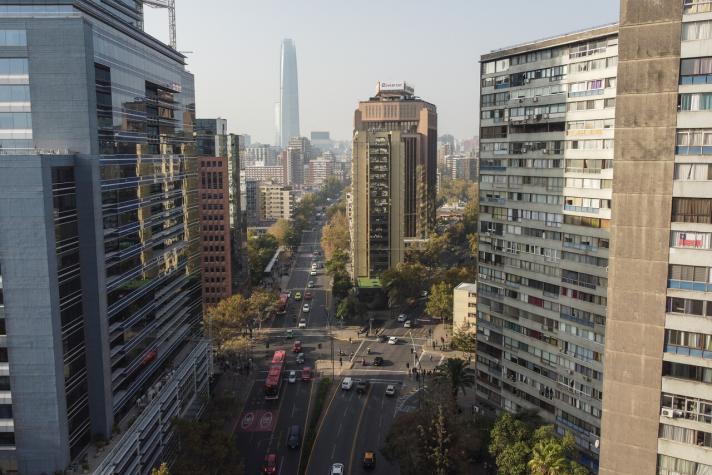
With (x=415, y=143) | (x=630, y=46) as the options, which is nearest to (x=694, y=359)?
(x=630, y=46)

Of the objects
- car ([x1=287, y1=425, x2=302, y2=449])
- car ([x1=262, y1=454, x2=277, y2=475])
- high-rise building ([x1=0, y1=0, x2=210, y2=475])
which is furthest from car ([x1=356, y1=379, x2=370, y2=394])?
high-rise building ([x1=0, y1=0, x2=210, y2=475])

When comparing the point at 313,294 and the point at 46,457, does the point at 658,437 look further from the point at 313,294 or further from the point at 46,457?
the point at 313,294

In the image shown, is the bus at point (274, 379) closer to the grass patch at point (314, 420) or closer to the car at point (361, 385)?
the grass patch at point (314, 420)

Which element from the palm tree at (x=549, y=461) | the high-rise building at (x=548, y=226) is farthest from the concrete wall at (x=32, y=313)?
the high-rise building at (x=548, y=226)

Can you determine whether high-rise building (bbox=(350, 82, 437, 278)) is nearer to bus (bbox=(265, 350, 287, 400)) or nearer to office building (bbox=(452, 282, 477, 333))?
office building (bbox=(452, 282, 477, 333))

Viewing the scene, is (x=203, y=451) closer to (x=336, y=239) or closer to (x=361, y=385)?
(x=361, y=385)

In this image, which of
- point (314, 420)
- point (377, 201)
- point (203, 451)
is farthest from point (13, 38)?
point (377, 201)
